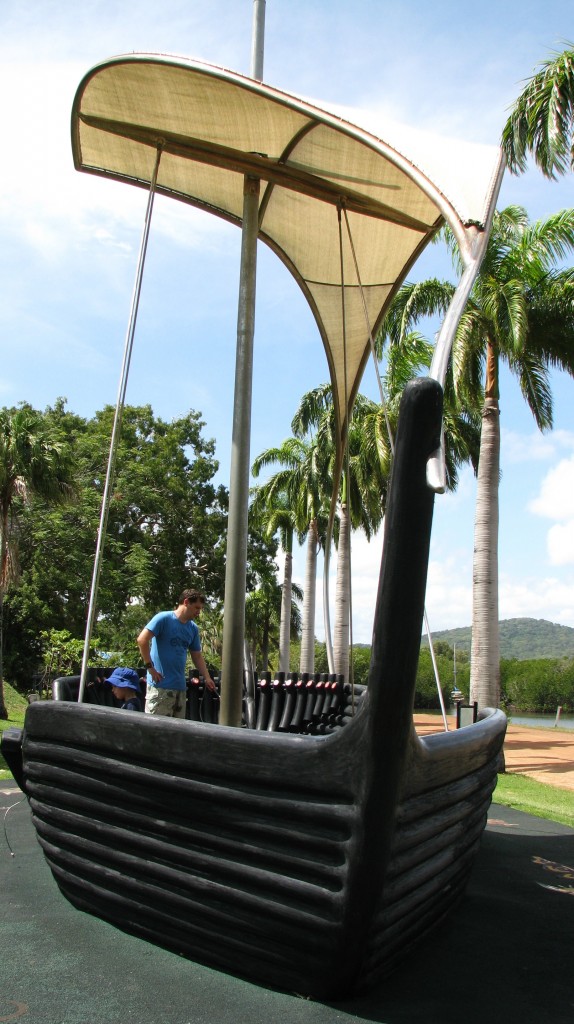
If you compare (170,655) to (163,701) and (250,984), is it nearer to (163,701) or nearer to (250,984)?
(163,701)

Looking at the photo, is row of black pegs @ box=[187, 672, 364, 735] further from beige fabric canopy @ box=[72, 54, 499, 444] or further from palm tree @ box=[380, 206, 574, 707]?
palm tree @ box=[380, 206, 574, 707]

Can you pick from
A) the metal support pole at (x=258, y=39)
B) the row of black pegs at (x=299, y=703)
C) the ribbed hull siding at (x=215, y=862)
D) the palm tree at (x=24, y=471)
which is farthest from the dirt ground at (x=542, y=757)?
the palm tree at (x=24, y=471)

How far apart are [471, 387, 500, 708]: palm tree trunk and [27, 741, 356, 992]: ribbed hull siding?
35.5 feet

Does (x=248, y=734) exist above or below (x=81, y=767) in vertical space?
above

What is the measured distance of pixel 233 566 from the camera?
5570mm

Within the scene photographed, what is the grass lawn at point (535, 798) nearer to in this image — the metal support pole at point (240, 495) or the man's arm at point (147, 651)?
the metal support pole at point (240, 495)

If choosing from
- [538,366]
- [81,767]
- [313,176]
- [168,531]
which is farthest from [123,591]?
[81,767]

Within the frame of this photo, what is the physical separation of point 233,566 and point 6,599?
22.4 meters

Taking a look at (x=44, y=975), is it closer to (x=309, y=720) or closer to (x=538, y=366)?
(x=309, y=720)

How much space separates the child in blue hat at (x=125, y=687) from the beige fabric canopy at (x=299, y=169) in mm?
3002

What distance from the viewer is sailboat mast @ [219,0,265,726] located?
5387mm

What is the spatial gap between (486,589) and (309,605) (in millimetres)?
15489

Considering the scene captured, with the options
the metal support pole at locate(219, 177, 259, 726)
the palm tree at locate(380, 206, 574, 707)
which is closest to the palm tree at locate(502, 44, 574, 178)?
the palm tree at locate(380, 206, 574, 707)

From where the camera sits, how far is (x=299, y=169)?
6320 mm
